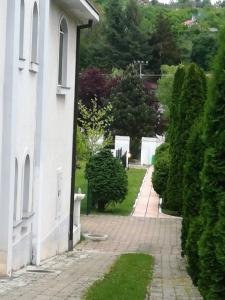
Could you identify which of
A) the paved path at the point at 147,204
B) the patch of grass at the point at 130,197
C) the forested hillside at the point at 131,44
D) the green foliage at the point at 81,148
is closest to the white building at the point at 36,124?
the paved path at the point at 147,204

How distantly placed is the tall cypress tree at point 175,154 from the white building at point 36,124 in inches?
207

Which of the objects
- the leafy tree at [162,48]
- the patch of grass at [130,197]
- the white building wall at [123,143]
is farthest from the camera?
the leafy tree at [162,48]

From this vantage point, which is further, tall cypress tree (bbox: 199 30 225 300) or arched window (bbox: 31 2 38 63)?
arched window (bbox: 31 2 38 63)

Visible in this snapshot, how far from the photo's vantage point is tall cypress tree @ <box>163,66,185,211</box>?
1961 cm

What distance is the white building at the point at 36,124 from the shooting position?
30.0 feet

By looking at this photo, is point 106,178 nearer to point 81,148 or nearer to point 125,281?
point 125,281

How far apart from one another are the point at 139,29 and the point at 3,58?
74.0 m

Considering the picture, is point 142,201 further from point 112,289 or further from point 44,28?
point 112,289

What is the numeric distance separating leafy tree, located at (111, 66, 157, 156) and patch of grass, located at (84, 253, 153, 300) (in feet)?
107

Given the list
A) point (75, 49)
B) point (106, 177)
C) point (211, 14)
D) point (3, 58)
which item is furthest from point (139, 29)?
point (3, 58)

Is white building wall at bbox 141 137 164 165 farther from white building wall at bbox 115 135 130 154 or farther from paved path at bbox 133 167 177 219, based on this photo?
paved path at bbox 133 167 177 219

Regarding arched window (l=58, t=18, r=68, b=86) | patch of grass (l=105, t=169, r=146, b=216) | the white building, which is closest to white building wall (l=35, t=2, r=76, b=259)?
the white building

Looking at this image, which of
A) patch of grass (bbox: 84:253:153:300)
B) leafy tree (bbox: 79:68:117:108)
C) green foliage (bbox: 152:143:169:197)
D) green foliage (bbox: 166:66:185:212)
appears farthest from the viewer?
leafy tree (bbox: 79:68:117:108)

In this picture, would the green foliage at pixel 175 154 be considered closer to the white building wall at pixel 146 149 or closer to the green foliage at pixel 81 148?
the green foliage at pixel 81 148
